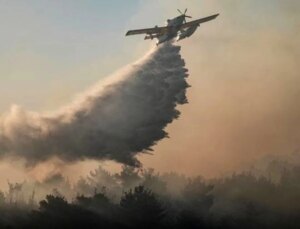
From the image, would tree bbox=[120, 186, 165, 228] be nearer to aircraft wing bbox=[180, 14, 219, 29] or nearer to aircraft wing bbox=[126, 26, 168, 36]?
aircraft wing bbox=[126, 26, 168, 36]

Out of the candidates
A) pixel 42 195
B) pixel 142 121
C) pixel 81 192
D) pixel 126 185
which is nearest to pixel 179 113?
pixel 142 121

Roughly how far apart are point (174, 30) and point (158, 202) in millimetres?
12749

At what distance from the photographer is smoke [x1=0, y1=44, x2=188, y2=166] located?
29.8 m

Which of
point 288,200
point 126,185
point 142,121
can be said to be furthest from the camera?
point 126,185

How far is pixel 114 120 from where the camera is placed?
2973 cm

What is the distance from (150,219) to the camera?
31.3 meters

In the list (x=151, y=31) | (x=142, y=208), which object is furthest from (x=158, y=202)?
(x=151, y=31)

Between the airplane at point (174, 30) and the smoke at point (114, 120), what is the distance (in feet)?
2.72

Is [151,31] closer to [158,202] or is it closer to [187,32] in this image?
[187,32]

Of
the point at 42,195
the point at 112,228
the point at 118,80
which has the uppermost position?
the point at 118,80

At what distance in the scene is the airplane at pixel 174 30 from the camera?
29.1m

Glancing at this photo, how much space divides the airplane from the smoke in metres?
0.83

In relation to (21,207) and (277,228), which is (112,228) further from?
(277,228)

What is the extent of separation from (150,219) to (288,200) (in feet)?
33.1
